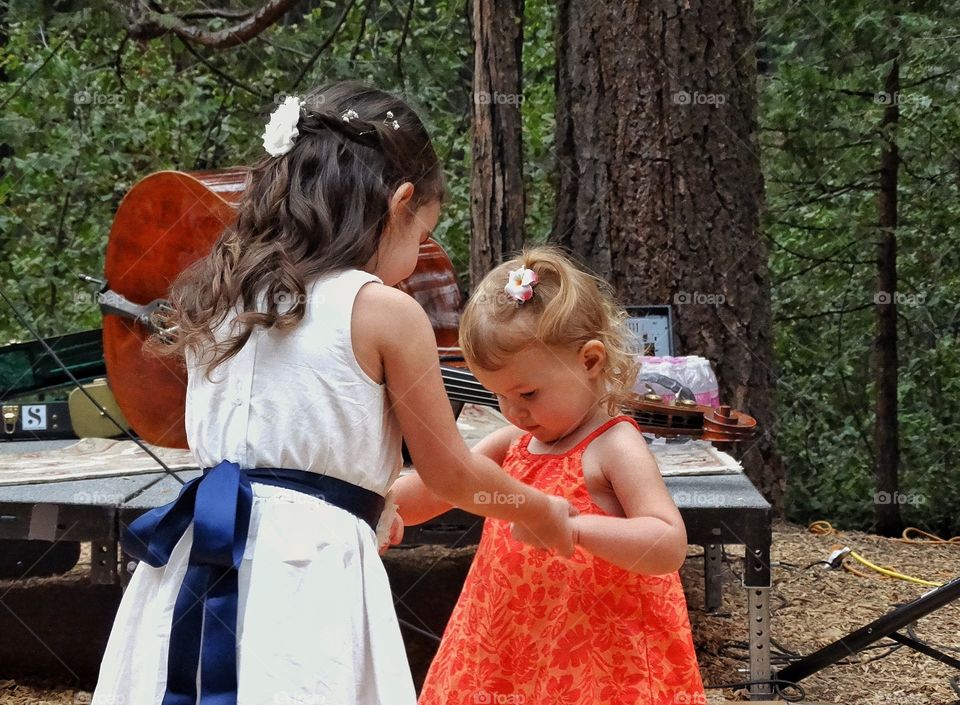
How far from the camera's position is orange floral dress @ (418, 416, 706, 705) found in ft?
5.66

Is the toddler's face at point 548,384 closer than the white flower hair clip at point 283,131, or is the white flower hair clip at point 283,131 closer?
the white flower hair clip at point 283,131

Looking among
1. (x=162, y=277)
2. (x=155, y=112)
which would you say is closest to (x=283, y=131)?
(x=162, y=277)

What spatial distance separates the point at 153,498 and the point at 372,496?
144 centimetres

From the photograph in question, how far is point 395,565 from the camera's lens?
3.86m

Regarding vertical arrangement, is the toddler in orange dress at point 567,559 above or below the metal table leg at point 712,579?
above

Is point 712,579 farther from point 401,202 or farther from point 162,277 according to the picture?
point 401,202

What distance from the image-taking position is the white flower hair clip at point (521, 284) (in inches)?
68.2

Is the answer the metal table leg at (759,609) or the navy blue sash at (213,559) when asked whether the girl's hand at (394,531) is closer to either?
the navy blue sash at (213,559)

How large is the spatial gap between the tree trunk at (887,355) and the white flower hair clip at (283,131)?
600cm

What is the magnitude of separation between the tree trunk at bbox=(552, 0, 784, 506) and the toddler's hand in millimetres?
2663

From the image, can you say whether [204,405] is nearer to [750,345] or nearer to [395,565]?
[395,565]

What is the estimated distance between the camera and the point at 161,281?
3.42 meters

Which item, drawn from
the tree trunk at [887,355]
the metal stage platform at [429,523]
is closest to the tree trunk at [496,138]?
the metal stage platform at [429,523]

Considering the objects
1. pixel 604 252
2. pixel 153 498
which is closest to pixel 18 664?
pixel 153 498
